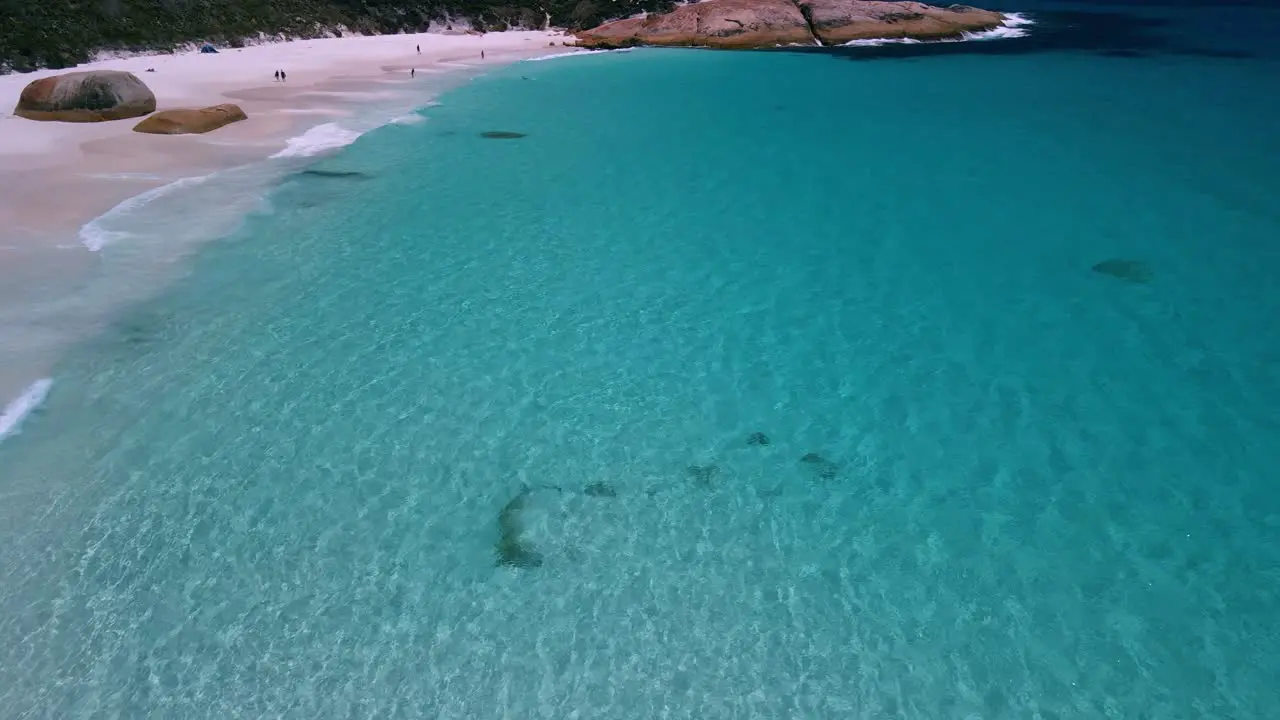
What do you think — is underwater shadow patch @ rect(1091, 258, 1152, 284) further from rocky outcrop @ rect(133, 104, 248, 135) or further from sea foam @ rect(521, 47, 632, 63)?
sea foam @ rect(521, 47, 632, 63)

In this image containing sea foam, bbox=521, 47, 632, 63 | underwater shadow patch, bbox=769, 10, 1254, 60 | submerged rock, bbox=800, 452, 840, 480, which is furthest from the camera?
underwater shadow patch, bbox=769, 10, 1254, 60

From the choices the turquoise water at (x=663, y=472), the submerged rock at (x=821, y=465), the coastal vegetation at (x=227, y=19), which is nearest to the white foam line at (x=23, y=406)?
the turquoise water at (x=663, y=472)

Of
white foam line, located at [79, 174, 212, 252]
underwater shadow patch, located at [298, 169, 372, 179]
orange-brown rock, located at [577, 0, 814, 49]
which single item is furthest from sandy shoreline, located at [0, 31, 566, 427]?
orange-brown rock, located at [577, 0, 814, 49]

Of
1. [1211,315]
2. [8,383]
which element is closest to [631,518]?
[8,383]

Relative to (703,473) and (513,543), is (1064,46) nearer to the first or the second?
(703,473)

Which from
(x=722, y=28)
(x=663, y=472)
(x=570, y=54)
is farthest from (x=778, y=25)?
(x=663, y=472)

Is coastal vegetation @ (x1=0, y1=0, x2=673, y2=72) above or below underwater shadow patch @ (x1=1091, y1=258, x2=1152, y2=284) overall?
above

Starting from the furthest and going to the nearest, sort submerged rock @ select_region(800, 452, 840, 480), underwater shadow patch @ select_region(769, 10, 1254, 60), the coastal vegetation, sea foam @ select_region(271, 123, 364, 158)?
underwater shadow patch @ select_region(769, 10, 1254, 60), the coastal vegetation, sea foam @ select_region(271, 123, 364, 158), submerged rock @ select_region(800, 452, 840, 480)
